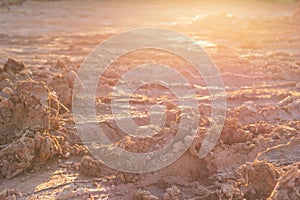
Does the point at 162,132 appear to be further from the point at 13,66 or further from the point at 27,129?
the point at 13,66

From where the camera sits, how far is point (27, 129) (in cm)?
527

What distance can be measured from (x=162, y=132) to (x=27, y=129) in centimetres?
145

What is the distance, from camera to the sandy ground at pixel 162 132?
4.54 metres

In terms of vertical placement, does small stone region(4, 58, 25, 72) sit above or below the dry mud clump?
above

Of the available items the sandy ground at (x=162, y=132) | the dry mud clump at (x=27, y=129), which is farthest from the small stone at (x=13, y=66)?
the dry mud clump at (x=27, y=129)

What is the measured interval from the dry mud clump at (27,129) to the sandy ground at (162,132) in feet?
0.04

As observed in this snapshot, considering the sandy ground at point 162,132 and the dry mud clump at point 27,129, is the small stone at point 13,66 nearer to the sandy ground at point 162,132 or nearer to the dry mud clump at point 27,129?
the sandy ground at point 162,132

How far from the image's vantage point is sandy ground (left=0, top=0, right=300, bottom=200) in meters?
4.54

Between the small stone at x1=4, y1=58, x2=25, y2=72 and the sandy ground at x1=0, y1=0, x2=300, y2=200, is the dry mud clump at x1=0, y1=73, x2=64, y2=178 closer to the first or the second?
the sandy ground at x1=0, y1=0, x2=300, y2=200

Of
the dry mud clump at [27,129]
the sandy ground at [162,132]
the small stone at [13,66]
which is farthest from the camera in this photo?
the small stone at [13,66]

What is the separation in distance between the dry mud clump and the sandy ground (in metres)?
0.01

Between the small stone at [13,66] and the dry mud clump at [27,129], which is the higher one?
the small stone at [13,66]

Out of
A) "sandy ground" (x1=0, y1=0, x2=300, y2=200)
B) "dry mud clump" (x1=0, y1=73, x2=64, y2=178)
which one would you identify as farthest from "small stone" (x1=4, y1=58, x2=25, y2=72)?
"dry mud clump" (x1=0, y1=73, x2=64, y2=178)

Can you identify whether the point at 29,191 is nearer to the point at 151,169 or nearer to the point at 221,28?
the point at 151,169
